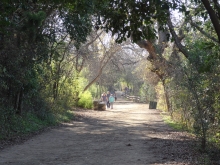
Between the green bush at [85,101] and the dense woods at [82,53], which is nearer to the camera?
the dense woods at [82,53]

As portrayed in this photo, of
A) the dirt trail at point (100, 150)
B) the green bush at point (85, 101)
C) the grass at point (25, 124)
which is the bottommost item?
the dirt trail at point (100, 150)

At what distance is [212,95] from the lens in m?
11.2

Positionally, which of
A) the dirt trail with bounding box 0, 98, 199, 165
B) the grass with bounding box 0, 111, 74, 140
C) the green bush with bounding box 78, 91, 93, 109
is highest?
the green bush with bounding box 78, 91, 93, 109

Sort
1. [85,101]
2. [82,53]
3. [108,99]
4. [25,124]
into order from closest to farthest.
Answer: [25,124], [82,53], [85,101], [108,99]

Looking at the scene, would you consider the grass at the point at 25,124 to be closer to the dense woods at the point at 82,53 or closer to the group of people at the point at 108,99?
the dense woods at the point at 82,53

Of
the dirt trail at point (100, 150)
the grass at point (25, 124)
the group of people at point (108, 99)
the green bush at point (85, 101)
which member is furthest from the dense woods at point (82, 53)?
the group of people at point (108, 99)

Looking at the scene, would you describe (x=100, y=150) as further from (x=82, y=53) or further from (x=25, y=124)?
(x=82, y=53)

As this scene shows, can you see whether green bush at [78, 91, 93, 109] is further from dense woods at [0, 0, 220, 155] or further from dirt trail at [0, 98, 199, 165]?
dirt trail at [0, 98, 199, 165]

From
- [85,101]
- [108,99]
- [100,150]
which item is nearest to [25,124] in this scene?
[100,150]

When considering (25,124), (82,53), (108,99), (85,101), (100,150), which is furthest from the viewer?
(108,99)

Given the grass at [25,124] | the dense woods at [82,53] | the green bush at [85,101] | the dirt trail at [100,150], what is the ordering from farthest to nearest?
1. the green bush at [85,101]
2. the grass at [25,124]
3. the dirt trail at [100,150]
4. the dense woods at [82,53]

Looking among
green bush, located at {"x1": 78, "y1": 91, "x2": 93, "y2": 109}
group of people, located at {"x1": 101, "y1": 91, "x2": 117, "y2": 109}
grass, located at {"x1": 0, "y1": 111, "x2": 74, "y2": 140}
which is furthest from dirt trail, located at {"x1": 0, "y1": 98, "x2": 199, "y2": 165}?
group of people, located at {"x1": 101, "y1": 91, "x2": 117, "y2": 109}

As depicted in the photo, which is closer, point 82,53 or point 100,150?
point 100,150

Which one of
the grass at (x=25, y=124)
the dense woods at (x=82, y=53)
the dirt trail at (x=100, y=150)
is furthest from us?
the grass at (x=25, y=124)
